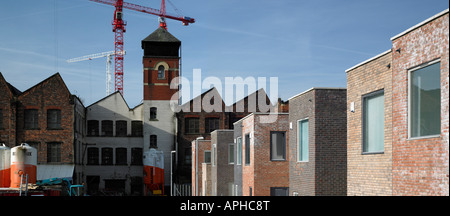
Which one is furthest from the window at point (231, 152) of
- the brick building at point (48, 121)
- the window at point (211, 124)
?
the window at point (211, 124)

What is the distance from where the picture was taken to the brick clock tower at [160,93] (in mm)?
61156

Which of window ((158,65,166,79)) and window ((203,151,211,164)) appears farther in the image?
window ((158,65,166,79))

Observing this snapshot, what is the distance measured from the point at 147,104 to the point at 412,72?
51.5m

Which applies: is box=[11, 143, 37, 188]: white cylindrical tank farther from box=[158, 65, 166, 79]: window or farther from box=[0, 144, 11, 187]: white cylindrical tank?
box=[158, 65, 166, 79]: window

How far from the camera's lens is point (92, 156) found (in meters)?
60.7

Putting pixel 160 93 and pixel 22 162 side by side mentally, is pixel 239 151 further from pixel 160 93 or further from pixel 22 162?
pixel 160 93

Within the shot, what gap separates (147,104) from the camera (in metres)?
61.6

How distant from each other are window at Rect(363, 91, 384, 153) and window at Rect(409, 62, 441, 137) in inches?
74.1

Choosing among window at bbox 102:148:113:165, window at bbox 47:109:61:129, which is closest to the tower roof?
window at bbox 102:148:113:165

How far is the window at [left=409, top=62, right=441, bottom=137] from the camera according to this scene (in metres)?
10.7

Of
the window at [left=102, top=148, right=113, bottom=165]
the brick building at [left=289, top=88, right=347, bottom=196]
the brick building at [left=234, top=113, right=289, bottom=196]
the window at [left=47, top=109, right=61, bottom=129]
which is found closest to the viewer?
the brick building at [left=289, top=88, right=347, bottom=196]

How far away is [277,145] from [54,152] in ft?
110

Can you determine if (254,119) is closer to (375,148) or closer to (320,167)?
(320,167)
